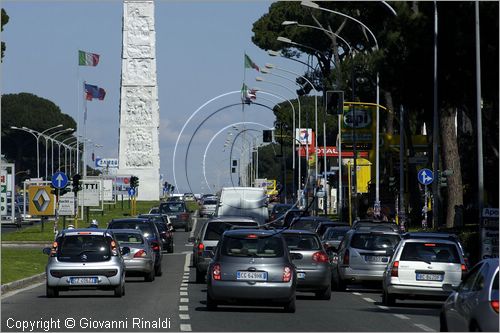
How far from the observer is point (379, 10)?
190ft

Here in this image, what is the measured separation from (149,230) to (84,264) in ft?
43.6

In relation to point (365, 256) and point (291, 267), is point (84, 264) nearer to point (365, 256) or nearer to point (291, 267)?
point (291, 267)

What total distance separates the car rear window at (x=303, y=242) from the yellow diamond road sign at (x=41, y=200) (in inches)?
1531

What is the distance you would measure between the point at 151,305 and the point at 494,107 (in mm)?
21381

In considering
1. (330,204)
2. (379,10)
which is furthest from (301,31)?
(330,204)

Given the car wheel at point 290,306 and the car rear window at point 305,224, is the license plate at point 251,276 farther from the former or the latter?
the car rear window at point 305,224

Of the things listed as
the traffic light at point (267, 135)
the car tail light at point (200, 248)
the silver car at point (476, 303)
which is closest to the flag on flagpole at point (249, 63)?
the traffic light at point (267, 135)

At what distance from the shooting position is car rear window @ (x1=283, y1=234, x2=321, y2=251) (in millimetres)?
30125

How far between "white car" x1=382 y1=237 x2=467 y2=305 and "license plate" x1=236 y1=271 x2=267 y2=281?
3.62 metres

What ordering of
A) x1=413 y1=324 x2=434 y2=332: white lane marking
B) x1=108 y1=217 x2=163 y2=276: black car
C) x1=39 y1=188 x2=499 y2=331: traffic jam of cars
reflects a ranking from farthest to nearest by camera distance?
x1=108 y1=217 x2=163 y2=276: black car → x1=413 y1=324 x2=434 y2=332: white lane marking → x1=39 y1=188 x2=499 y2=331: traffic jam of cars

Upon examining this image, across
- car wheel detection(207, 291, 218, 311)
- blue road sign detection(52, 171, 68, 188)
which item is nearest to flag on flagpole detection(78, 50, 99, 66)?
blue road sign detection(52, 171, 68, 188)

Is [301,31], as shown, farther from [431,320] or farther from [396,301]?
[431,320]

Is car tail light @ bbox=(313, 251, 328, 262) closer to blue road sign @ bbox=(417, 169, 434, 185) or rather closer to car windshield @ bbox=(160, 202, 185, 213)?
blue road sign @ bbox=(417, 169, 434, 185)

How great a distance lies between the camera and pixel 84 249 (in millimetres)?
28781
